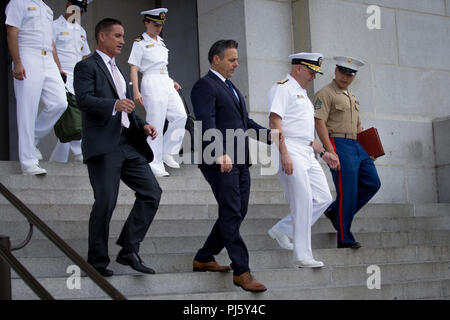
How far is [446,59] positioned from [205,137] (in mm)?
7394

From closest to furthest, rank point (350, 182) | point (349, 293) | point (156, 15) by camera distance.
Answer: point (349, 293) < point (350, 182) < point (156, 15)

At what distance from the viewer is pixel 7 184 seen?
8.25 metres

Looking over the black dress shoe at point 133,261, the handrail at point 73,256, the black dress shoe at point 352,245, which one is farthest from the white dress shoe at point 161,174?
the handrail at point 73,256

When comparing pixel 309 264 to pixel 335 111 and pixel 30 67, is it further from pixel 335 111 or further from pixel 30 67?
pixel 30 67

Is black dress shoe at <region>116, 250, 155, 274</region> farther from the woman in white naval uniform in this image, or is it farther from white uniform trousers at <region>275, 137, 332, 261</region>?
the woman in white naval uniform

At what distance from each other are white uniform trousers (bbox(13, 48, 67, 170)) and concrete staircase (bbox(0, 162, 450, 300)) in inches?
13.2

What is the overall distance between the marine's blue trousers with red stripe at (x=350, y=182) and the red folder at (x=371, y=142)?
6.3 inches

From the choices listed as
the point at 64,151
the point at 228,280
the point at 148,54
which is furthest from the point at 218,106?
the point at 64,151

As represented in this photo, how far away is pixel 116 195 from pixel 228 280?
1.16m

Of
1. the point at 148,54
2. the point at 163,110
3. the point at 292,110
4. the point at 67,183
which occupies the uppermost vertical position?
the point at 148,54

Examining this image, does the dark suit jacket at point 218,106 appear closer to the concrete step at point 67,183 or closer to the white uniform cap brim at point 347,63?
the white uniform cap brim at point 347,63

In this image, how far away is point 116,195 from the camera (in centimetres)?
657

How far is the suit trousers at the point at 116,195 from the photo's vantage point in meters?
6.42
